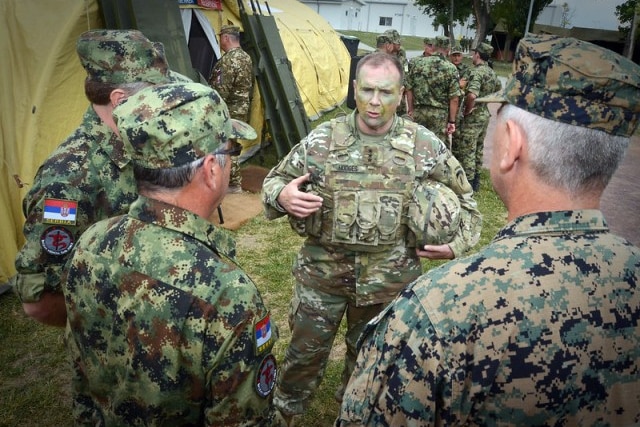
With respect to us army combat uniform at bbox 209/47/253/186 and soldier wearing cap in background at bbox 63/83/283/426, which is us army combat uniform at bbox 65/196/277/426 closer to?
soldier wearing cap in background at bbox 63/83/283/426

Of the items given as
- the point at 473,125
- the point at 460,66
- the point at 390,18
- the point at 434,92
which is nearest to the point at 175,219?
the point at 434,92

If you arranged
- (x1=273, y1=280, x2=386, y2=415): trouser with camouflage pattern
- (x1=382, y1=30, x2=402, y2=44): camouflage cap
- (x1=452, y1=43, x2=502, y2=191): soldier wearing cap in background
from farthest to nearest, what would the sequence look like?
(x1=382, y1=30, x2=402, y2=44): camouflage cap, (x1=452, y1=43, x2=502, y2=191): soldier wearing cap in background, (x1=273, y1=280, x2=386, y2=415): trouser with camouflage pattern

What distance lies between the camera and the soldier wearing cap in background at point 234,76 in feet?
23.8

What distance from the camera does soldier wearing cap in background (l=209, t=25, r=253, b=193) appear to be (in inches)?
286

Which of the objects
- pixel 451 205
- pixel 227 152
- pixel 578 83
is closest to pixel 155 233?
pixel 227 152

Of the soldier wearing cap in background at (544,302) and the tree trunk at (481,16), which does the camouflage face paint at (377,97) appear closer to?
the soldier wearing cap in background at (544,302)

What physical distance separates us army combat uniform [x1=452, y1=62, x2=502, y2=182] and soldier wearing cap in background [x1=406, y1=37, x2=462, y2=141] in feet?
0.96

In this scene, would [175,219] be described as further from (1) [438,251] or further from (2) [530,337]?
(1) [438,251]

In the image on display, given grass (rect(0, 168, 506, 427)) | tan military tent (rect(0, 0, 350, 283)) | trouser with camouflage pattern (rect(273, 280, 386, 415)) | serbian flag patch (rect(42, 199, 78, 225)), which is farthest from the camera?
tan military tent (rect(0, 0, 350, 283))

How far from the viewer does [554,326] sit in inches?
49.2

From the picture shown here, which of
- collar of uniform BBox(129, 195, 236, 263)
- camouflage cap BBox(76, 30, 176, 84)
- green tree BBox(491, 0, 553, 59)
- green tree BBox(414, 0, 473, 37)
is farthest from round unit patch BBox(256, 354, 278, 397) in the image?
green tree BBox(414, 0, 473, 37)

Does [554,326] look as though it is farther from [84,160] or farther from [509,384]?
[84,160]

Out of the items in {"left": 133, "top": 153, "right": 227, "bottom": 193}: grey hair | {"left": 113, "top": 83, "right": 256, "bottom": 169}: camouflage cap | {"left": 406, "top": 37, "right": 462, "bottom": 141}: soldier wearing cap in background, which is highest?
{"left": 113, "top": 83, "right": 256, "bottom": 169}: camouflage cap

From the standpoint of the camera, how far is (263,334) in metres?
1.62
